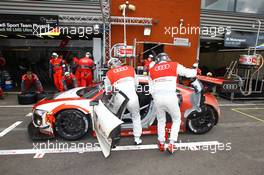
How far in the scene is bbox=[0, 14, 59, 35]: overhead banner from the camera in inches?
379

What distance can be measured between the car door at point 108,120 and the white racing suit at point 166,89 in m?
0.59

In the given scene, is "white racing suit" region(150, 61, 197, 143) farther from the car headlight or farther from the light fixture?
the light fixture

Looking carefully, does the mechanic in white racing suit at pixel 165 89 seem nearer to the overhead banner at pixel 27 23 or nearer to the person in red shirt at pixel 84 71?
the person in red shirt at pixel 84 71

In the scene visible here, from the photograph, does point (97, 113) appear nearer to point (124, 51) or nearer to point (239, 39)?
point (124, 51)

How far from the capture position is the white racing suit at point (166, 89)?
3553 mm

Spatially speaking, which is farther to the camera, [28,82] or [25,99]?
[28,82]

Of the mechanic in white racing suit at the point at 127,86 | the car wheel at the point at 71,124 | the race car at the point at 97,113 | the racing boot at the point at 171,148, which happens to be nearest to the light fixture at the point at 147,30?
the race car at the point at 97,113

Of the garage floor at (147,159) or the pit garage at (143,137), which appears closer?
the garage floor at (147,159)

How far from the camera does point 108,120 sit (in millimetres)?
3174

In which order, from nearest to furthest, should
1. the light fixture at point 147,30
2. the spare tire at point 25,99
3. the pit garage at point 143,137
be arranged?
the pit garage at point 143,137 < the spare tire at point 25,99 < the light fixture at point 147,30

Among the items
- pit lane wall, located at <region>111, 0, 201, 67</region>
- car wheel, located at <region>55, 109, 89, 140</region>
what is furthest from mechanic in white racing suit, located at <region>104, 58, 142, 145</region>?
pit lane wall, located at <region>111, 0, 201, 67</region>

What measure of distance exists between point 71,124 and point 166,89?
76.3 inches

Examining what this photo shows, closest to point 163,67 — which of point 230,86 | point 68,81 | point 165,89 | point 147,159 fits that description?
point 165,89

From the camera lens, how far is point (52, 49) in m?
13.5
